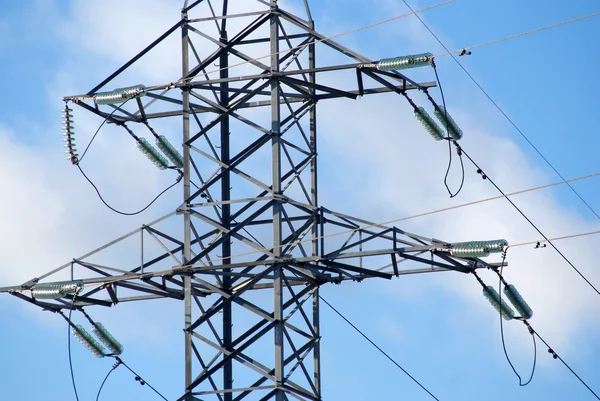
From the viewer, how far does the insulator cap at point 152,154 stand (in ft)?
152

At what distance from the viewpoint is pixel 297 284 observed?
4347 centimetres

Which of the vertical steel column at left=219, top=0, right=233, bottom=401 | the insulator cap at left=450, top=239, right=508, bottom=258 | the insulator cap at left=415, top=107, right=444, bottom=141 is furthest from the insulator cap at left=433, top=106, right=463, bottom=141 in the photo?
the vertical steel column at left=219, top=0, right=233, bottom=401

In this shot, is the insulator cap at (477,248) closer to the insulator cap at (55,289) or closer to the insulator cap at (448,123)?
the insulator cap at (448,123)

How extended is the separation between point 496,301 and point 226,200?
21.9 ft

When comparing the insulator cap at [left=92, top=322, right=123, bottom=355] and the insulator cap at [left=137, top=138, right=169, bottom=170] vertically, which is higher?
the insulator cap at [left=137, top=138, right=169, bottom=170]

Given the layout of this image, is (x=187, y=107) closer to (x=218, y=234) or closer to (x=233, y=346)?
(x=218, y=234)

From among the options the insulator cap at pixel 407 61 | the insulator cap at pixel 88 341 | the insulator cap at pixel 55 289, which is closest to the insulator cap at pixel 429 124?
the insulator cap at pixel 407 61

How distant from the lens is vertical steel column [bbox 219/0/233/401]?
42875 millimetres

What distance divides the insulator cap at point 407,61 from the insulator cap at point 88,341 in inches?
391

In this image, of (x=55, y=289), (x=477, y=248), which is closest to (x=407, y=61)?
(x=477, y=248)

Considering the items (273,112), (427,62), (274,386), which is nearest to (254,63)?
(273,112)

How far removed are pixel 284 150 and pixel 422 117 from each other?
10.6 feet

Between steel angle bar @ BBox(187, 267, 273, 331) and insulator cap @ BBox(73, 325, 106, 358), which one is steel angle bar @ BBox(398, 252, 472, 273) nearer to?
steel angle bar @ BBox(187, 267, 273, 331)

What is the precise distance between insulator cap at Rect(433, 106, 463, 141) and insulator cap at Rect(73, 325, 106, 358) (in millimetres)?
9838
